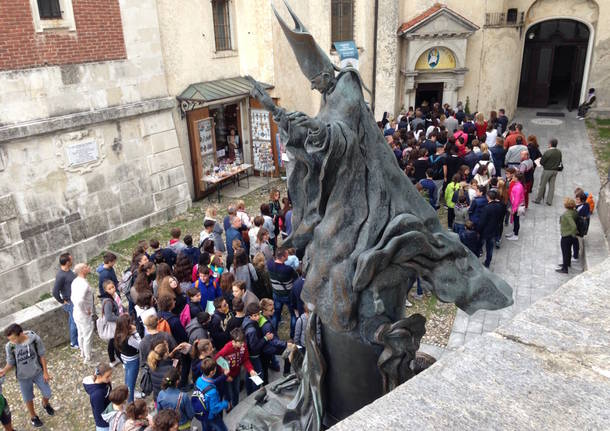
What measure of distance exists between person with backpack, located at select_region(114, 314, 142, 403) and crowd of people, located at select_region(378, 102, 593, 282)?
180 inches

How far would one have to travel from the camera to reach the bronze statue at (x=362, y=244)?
3866 millimetres

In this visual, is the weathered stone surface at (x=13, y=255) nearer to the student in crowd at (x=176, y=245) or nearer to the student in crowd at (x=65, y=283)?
the student in crowd at (x=65, y=283)

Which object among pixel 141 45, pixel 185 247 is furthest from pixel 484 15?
pixel 185 247

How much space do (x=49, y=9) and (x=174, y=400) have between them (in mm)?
8937

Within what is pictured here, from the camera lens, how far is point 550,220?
12.2m

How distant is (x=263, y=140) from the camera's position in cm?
1656

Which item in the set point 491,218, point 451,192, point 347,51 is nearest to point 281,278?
point 491,218

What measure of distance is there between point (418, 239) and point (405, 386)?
212cm

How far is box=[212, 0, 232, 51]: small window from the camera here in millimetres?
15273

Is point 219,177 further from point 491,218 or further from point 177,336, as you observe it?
point 177,336

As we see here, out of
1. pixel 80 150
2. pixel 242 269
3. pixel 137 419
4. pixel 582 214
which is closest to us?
pixel 137 419

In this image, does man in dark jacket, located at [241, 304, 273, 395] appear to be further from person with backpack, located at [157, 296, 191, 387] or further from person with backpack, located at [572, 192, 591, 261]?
person with backpack, located at [572, 192, 591, 261]

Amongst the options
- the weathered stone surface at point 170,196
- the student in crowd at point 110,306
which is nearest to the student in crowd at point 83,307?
the student in crowd at point 110,306

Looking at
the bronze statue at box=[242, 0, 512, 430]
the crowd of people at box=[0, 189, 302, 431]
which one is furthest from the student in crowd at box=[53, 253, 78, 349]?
the bronze statue at box=[242, 0, 512, 430]
